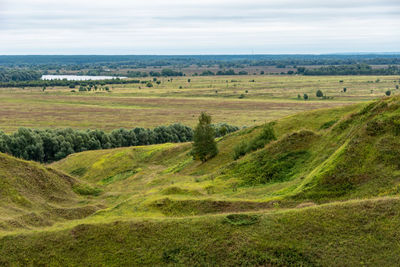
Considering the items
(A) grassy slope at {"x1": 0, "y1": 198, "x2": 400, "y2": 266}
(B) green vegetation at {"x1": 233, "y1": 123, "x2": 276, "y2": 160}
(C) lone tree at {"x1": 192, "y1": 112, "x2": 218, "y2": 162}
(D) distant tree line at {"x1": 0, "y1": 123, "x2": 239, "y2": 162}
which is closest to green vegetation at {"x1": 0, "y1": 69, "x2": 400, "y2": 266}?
(A) grassy slope at {"x1": 0, "y1": 198, "x2": 400, "y2": 266}

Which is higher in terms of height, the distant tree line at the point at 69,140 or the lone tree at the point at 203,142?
the lone tree at the point at 203,142

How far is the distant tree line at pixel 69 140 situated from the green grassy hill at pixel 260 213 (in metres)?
42.9

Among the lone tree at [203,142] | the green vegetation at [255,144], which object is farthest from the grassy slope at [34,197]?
the green vegetation at [255,144]

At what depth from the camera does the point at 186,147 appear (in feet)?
259

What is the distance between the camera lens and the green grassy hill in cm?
2470

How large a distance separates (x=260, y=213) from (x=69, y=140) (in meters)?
77.6

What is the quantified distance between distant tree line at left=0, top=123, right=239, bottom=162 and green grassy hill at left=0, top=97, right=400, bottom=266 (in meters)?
42.9

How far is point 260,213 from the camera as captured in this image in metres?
28.2

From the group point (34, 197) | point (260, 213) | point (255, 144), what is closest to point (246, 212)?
point (260, 213)

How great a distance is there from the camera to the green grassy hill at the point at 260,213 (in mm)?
24703

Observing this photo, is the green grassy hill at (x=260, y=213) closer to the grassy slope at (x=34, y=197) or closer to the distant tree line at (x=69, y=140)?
the grassy slope at (x=34, y=197)

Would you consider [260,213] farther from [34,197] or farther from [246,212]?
[34,197]

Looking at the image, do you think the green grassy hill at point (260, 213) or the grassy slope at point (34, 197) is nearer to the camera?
the green grassy hill at point (260, 213)

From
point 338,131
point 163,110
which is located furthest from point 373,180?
point 163,110
